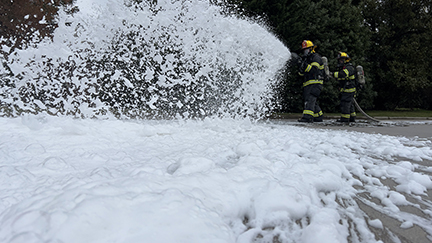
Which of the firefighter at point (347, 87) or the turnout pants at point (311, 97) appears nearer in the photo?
the turnout pants at point (311, 97)

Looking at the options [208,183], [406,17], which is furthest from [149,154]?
[406,17]

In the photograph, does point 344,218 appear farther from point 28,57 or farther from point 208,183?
point 28,57

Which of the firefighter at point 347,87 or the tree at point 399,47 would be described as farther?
the tree at point 399,47

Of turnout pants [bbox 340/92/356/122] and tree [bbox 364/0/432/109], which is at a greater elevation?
tree [bbox 364/0/432/109]

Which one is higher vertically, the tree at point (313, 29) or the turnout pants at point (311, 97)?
the tree at point (313, 29)

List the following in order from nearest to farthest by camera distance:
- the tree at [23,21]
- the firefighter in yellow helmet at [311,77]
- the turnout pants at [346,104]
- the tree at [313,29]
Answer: the firefighter in yellow helmet at [311,77] → the turnout pants at [346,104] → the tree at [23,21] → the tree at [313,29]

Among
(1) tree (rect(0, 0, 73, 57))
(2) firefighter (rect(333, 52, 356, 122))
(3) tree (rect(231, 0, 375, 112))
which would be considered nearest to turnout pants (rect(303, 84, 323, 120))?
(2) firefighter (rect(333, 52, 356, 122))

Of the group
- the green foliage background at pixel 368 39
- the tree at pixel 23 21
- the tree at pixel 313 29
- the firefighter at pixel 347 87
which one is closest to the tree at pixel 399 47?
the green foliage background at pixel 368 39

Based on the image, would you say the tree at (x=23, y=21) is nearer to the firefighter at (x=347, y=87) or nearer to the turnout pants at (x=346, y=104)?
the firefighter at (x=347, y=87)

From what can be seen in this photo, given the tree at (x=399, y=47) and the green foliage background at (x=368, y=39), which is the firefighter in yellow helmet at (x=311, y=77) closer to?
the green foliage background at (x=368, y=39)

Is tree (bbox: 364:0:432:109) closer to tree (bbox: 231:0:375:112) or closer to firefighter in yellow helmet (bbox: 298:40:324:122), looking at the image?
tree (bbox: 231:0:375:112)

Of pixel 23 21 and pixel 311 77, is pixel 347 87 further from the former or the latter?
pixel 23 21

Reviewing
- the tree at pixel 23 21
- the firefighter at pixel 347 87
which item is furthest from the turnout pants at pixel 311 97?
the tree at pixel 23 21

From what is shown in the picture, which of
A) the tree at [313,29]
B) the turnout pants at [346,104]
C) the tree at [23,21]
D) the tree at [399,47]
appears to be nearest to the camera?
the turnout pants at [346,104]
